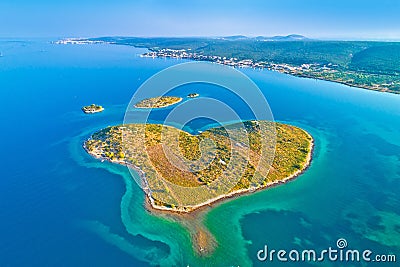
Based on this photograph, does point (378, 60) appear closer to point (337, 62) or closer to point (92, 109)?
point (337, 62)

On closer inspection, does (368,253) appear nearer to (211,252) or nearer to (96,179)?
(211,252)

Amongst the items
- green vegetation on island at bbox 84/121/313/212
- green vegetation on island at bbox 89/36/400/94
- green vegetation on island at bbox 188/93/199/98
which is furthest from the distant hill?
green vegetation on island at bbox 84/121/313/212

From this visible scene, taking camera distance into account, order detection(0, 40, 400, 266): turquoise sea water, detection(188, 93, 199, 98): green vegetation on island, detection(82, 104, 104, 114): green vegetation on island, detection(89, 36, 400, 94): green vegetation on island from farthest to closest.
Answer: detection(89, 36, 400, 94): green vegetation on island → detection(188, 93, 199, 98): green vegetation on island → detection(82, 104, 104, 114): green vegetation on island → detection(0, 40, 400, 266): turquoise sea water

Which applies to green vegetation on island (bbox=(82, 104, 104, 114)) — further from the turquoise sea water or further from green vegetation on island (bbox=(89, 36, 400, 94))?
green vegetation on island (bbox=(89, 36, 400, 94))

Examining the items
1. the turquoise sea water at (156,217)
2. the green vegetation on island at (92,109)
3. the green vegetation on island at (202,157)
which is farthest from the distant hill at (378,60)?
the green vegetation on island at (92,109)

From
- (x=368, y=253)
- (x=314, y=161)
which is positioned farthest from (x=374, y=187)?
(x=368, y=253)

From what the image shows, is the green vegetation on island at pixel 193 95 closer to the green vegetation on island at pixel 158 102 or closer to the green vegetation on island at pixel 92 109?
the green vegetation on island at pixel 158 102

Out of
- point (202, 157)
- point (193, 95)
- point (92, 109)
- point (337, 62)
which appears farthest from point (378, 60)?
point (92, 109)

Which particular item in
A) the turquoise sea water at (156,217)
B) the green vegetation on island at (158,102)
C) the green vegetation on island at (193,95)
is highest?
the green vegetation on island at (193,95)
